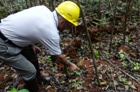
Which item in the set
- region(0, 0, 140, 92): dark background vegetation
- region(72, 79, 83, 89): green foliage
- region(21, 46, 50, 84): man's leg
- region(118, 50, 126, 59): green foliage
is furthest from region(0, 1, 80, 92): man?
region(118, 50, 126, 59): green foliage

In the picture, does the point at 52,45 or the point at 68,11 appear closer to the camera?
the point at 52,45

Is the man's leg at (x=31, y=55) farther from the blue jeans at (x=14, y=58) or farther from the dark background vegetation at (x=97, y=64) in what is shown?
the blue jeans at (x=14, y=58)

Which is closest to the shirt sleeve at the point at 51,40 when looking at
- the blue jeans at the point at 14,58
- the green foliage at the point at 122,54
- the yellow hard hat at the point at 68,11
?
the yellow hard hat at the point at 68,11

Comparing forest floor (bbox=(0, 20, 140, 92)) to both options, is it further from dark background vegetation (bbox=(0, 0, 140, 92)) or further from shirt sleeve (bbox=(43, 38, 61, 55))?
shirt sleeve (bbox=(43, 38, 61, 55))

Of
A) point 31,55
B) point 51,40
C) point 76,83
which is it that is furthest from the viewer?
point 76,83

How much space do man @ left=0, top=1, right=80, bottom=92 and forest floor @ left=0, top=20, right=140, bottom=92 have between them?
1.03 meters

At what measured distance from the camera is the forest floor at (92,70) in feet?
13.9

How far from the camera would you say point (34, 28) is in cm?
306

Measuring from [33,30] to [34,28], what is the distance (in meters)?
0.03

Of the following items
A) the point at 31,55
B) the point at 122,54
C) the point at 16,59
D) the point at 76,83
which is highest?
the point at 16,59

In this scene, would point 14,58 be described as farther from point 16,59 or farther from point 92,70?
point 92,70

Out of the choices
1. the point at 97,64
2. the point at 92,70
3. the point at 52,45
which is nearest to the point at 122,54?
the point at 97,64

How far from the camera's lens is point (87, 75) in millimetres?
4559

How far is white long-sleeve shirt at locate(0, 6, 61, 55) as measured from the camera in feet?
9.83
